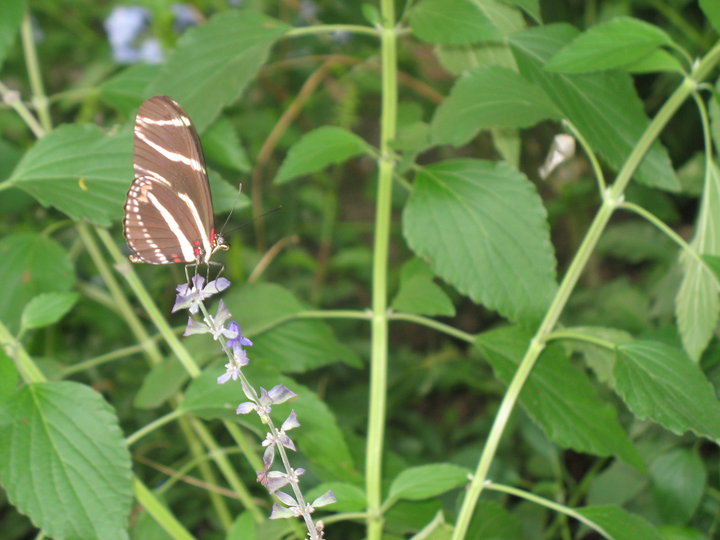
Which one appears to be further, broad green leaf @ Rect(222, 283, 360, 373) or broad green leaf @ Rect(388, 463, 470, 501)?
broad green leaf @ Rect(222, 283, 360, 373)

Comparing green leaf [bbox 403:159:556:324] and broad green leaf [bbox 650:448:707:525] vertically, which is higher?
green leaf [bbox 403:159:556:324]

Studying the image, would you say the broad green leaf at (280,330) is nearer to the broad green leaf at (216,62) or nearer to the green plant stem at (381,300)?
the green plant stem at (381,300)

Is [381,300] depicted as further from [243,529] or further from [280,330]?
[243,529]

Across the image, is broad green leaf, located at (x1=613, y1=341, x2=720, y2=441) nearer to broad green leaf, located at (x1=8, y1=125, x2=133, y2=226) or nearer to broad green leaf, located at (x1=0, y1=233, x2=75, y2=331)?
broad green leaf, located at (x1=8, y1=125, x2=133, y2=226)

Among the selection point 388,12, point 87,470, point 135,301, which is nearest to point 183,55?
point 388,12

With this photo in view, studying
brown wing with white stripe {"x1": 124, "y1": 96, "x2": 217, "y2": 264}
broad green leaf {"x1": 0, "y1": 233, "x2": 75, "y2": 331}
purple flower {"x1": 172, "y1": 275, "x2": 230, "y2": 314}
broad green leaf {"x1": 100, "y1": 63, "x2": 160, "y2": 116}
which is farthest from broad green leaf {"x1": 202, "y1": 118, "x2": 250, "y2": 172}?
purple flower {"x1": 172, "y1": 275, "x2": 230, "y2": 314}

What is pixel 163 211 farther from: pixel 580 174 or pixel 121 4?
pixel 580 174

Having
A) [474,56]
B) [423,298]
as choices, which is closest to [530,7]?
[474,56]
